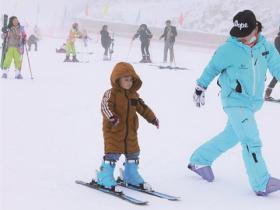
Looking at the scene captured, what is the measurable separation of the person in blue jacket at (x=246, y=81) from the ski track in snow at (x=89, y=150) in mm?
257

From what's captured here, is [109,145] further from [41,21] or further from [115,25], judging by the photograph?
[41,21]

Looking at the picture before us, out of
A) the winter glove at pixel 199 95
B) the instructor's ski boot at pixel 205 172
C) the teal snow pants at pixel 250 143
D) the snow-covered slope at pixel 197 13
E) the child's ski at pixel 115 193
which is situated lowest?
the child's ski at pixel 115 193

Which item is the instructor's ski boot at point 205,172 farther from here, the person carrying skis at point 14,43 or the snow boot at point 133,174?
the person carrying skis at point 14,43

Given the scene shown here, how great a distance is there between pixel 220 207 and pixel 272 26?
36856 millimetres

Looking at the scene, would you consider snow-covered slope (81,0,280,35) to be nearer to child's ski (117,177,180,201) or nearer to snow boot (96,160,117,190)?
child's ski (117,177,180,201)

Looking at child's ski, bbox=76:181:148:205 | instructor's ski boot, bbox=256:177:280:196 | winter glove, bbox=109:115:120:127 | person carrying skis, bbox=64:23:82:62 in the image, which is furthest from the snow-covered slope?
winter glove, bbox=109:115:120:127

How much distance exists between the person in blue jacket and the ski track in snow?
257 millimetres

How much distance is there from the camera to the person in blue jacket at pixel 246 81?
182 inches

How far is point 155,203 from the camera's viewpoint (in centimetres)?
432

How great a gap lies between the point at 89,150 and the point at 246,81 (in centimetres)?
211

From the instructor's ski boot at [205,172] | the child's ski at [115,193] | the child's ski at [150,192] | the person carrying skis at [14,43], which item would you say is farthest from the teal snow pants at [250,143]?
the person carrying skis at [14,43]

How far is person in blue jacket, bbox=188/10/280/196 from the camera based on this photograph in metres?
4.61

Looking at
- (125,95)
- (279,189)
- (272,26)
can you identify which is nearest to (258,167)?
(279,189)

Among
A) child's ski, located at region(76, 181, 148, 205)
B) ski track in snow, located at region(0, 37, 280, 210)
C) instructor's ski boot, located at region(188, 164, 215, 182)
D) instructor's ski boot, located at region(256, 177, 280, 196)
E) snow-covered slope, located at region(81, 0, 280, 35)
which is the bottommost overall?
ski track in snow, located at region(0, 37, 280, 210)
